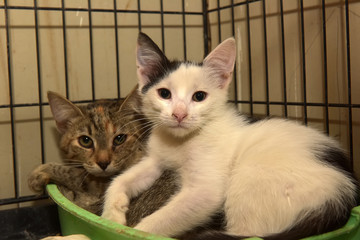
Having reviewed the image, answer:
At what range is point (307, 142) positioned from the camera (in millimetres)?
1285

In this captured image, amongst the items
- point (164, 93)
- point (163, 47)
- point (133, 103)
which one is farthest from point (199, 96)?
point (163, 47)

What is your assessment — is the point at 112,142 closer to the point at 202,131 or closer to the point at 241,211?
the point at 202,131

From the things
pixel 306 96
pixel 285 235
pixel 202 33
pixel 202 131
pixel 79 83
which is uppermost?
pixel 202 33

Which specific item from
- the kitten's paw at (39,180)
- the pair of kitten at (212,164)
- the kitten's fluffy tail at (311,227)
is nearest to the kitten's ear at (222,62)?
the pair of kitten at (212,164)

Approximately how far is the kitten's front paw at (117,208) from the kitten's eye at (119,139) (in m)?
0.36

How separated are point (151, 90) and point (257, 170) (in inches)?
20.1

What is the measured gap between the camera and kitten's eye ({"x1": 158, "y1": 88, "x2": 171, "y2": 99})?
55.2 inches

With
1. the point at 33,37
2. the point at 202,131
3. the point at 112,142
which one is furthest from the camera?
the point at 33,37

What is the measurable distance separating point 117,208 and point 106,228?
204 mm

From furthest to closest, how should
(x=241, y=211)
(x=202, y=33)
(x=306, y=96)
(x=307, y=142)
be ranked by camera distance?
(x=202, y=33)
(x=306, y=96)
(x=307, y=142)
(x=241, y=211)

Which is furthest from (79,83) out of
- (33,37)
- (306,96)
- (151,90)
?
(306,96)

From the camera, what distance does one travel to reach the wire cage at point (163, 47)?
5.42 ft

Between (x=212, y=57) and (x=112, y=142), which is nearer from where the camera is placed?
(x=212, y=57)

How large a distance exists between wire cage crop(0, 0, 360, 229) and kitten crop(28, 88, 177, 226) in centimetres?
19
